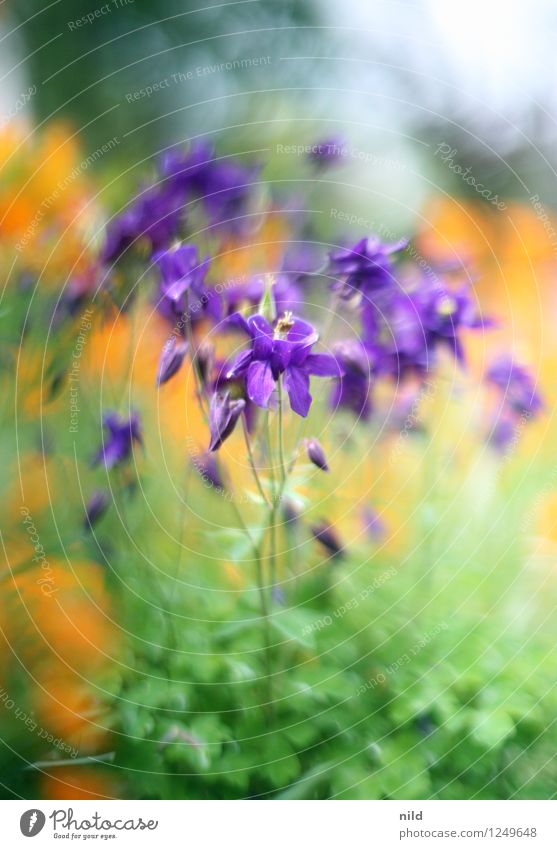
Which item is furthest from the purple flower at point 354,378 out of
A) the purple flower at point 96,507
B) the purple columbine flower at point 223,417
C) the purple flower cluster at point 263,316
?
the purple flower at point 96,507

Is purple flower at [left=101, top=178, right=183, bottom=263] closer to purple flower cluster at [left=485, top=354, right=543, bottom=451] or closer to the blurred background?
the blurred background

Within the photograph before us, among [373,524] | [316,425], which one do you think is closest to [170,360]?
[316,425]

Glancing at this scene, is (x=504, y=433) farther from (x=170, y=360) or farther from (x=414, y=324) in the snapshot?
(x=170, y=360)

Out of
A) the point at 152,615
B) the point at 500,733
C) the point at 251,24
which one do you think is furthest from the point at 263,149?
the point at 500,733

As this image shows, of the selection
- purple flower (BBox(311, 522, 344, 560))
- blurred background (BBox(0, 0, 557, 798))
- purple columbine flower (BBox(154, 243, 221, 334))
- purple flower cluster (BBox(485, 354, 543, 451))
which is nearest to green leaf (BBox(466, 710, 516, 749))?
blurred background (BBox(0, 0, 557, 798))

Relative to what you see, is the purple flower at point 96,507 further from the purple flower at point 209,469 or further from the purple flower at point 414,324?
the purple flower at point 414,324

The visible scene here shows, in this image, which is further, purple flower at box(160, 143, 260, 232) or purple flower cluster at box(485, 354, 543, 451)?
purple flower cluster at box(485, 354, 543, 451)

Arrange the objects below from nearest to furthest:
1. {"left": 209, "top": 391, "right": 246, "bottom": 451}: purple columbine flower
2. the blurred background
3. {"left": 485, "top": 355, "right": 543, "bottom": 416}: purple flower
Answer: {"left": 209, "top": 391, "right": 246, "bottom": 451}: purple columbine flower < the blurred background < {"left": 485, "top": 355, "right": 543, "bottom": 416}: purple flower
